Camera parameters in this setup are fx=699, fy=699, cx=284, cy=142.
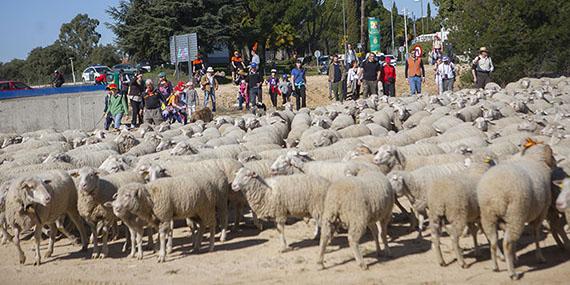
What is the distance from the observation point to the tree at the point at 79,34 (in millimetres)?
104375

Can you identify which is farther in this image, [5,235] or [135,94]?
[135,94]

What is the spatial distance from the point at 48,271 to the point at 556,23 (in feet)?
96.4

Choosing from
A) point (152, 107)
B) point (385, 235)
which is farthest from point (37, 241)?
point (152, 107)

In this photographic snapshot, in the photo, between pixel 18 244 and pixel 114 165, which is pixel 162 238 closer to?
pixel 18 244

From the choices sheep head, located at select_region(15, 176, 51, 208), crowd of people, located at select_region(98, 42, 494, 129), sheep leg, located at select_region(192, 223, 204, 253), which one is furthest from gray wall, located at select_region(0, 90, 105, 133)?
sheep leg, located at select_region(192, 223, 204, 253)

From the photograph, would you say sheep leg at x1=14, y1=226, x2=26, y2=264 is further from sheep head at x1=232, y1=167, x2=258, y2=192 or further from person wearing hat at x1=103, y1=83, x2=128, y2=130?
person wearing hat at x1=103, y1=83, x2=128, y2=130

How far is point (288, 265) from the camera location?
9.23 metres

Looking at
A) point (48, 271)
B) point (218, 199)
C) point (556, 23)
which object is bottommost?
point (48, 271)

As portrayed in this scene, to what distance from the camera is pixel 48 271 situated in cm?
998

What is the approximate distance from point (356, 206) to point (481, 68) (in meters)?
17.9

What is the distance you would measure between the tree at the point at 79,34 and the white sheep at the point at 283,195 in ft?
325

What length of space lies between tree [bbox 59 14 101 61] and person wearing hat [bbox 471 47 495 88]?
8652 centimetres

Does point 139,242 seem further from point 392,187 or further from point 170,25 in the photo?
point 170,25

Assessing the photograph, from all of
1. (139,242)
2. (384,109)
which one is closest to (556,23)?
(384,109)
